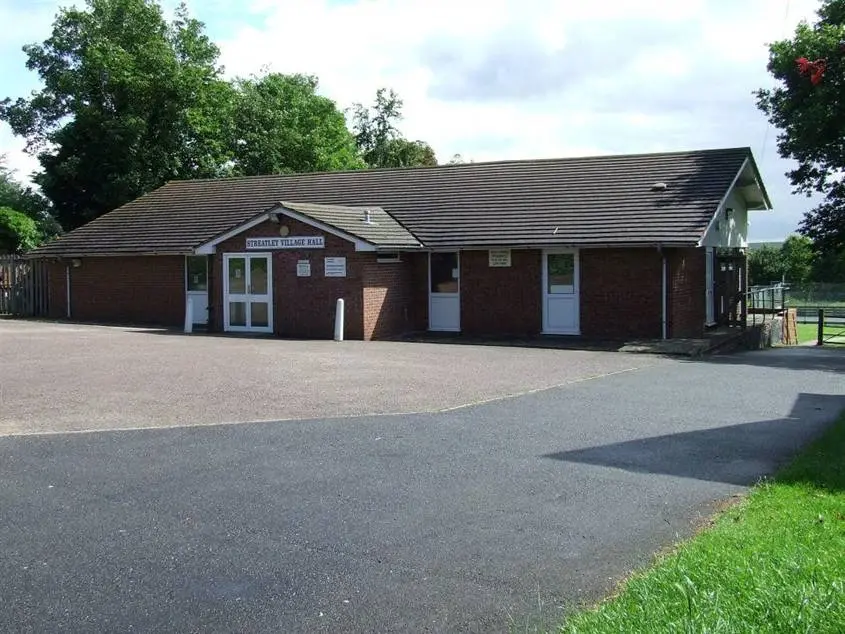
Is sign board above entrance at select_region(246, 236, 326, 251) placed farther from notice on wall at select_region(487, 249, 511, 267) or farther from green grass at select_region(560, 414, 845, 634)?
green grass at select_region(560, 414, 845, 634)

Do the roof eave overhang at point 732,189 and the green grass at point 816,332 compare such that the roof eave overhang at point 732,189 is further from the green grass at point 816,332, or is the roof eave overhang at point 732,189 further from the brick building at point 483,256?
the green grass at point 816,332

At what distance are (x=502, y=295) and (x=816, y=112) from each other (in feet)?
39.5

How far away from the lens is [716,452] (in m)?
9.13

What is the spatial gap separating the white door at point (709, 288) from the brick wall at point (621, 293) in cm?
315

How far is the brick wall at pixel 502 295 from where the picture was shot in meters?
23.4

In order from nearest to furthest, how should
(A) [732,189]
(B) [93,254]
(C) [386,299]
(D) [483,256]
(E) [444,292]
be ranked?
1. (C) [386,299]
2. (D) [483,256]
3. (E) [444,292]
4. (A) [732,189]
5. (B) [93,254]

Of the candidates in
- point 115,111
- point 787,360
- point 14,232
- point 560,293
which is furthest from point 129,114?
point 787,360

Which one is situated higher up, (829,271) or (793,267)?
(793,267)

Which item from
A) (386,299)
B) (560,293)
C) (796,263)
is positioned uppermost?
(796,263)

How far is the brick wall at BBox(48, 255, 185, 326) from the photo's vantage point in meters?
27.9

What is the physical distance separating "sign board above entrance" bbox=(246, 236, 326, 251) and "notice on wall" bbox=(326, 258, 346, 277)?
434 millimetres

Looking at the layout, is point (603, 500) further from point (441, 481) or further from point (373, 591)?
point (373, 591)

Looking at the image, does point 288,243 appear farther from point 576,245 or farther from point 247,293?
point 576,245

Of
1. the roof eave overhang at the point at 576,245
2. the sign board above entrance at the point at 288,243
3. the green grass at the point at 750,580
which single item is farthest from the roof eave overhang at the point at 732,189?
the green grass at the point at 750,580
